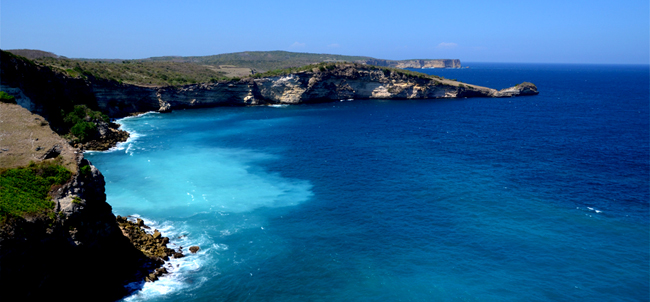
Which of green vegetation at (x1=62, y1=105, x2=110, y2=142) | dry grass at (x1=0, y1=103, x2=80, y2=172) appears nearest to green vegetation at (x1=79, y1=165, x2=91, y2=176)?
dry grass at (x1=0, y1=103, x2=80, y2=172)

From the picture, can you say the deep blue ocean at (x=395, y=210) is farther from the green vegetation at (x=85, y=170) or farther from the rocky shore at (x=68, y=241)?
the green vegetation at (x=85, y=170)

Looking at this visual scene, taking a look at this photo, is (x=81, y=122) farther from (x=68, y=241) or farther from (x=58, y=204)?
(x=68, y=241)

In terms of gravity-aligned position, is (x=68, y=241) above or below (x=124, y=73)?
below

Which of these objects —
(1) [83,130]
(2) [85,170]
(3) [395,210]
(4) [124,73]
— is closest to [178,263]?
(2) [85,170]

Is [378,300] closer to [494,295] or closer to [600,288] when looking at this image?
[494,295]

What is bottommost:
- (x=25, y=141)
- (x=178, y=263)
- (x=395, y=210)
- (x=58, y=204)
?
(x=178, y=263)

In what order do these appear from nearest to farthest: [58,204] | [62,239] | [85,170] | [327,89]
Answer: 1. [62,239]
2. [58,204]
3. [85,170]
4. [327,89]

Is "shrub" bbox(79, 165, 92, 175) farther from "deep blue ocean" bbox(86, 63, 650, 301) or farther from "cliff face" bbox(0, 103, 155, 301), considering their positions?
"deep blue ocean" bbox(86, 63, 650, 301)
